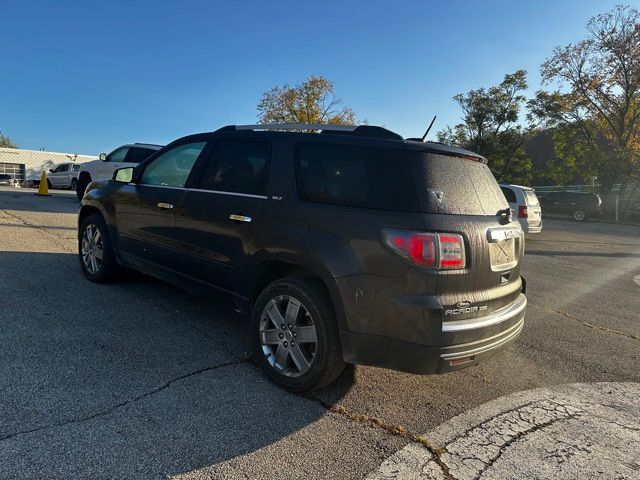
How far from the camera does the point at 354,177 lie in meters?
3.06

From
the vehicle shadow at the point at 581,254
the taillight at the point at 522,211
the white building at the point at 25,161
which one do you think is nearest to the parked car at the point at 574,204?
the vehicle shadow at the point at 581,254

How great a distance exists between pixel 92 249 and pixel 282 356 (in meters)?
3.45

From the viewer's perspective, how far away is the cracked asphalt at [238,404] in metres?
2.42

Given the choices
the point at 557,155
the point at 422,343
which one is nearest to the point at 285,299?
the point at 422,343

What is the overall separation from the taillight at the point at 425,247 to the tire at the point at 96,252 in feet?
12.5

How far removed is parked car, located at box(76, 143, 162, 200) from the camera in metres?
13.3

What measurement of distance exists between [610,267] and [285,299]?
9729 millimetres

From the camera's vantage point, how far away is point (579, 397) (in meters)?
3.46

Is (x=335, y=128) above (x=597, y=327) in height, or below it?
above

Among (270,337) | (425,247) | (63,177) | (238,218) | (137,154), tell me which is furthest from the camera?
(63,177)

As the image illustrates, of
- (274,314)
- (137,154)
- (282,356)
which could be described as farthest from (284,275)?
(137,154)

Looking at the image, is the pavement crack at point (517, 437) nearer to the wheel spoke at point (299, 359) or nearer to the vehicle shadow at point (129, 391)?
the vehicle shadow at point (129, 391)

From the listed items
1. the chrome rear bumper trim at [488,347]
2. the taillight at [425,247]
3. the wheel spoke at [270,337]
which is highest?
the taillight at [425,247]

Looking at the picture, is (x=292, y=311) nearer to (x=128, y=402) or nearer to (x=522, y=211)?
(x=128, y=402)
